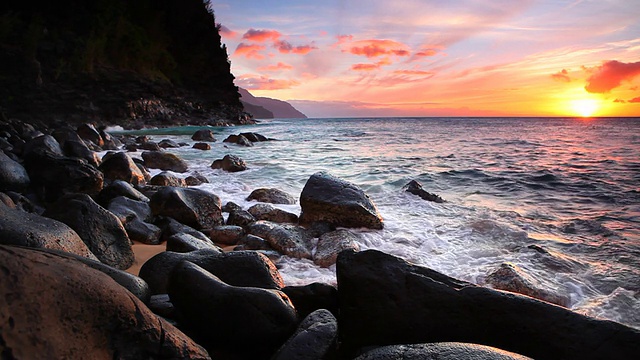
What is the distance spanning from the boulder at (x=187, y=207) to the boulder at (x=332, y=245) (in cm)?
185

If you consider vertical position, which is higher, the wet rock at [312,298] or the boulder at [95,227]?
the boulder at [95,227]

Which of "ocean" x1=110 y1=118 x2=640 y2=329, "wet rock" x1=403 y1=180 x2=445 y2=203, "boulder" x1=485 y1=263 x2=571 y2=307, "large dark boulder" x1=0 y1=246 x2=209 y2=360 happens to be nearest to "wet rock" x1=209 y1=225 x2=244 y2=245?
"ocean" x1=110 y1=118 x2=640 y2=329

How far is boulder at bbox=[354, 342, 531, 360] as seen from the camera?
69.7 inches

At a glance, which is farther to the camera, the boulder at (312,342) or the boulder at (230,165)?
the boulder at (230,165)

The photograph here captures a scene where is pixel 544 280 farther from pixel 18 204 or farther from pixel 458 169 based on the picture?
pixel 458 169

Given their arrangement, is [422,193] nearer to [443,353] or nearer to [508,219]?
[508,219]

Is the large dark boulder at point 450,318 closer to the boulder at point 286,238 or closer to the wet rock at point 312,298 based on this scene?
the wet rock at point 312,298

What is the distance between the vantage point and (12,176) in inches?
228

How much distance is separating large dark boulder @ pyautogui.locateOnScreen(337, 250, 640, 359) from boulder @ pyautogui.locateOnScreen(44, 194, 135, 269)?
2.36 m

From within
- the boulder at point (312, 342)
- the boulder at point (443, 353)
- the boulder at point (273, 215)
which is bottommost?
the boulder at point (273, 215)

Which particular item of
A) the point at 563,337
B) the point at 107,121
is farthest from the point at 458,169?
the point at 107,121

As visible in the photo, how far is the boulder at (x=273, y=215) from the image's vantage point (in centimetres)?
628

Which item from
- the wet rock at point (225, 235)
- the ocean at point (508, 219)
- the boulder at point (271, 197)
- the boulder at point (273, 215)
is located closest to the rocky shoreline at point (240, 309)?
the ocean at point (508, 219)

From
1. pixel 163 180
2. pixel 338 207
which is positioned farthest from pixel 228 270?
pixel 163 180
